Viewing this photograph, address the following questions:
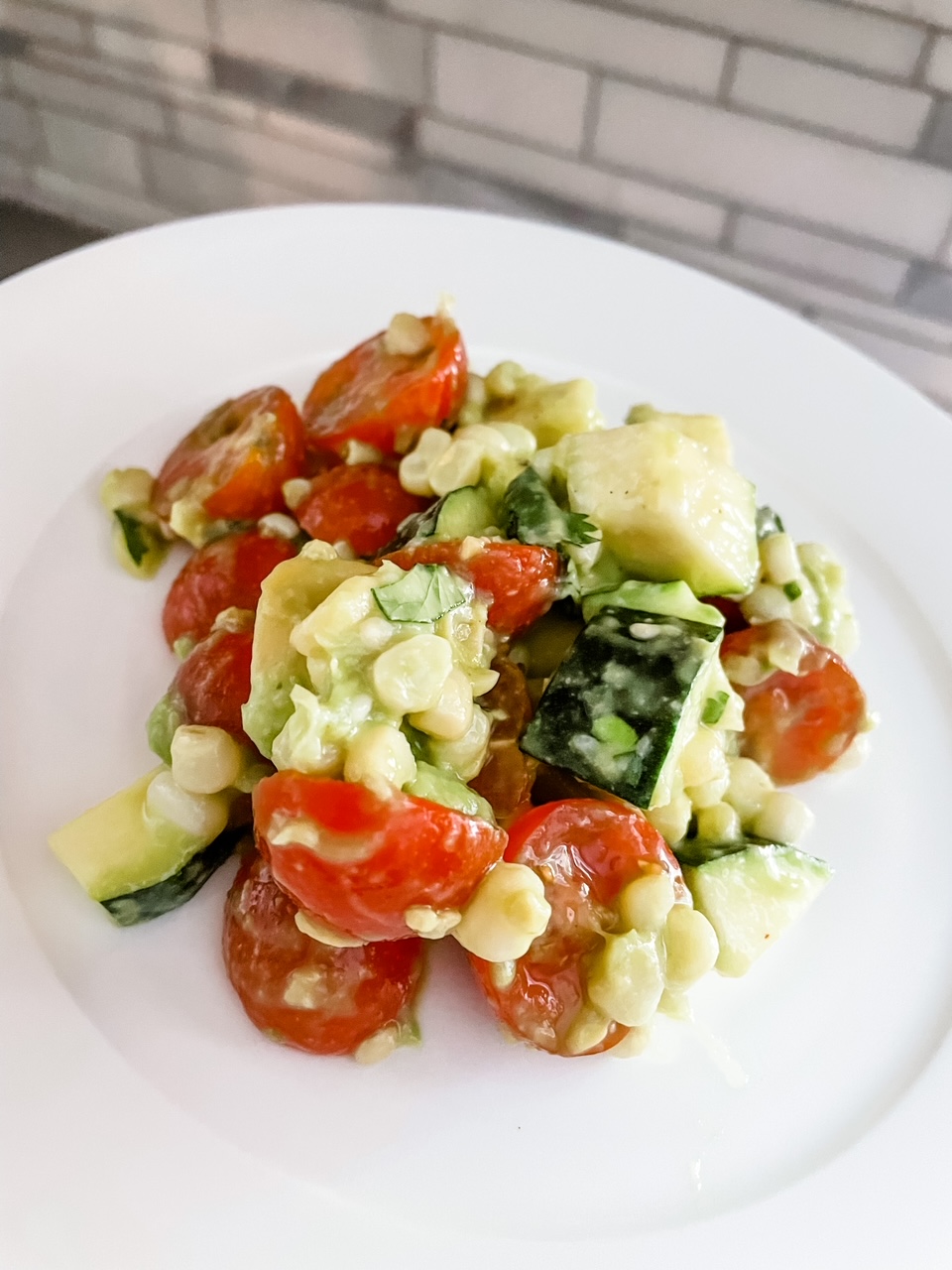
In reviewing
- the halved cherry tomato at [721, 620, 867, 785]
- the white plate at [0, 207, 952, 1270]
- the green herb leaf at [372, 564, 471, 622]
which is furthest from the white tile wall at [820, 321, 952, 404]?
the green herb leaf at [372, 564, 471, 622]

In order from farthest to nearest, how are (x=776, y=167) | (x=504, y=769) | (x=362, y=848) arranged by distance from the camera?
(x=776, y=167)
(x=504, y=769)
(x=362, y=848)

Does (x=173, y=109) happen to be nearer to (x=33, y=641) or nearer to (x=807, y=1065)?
(x=33, y=641)

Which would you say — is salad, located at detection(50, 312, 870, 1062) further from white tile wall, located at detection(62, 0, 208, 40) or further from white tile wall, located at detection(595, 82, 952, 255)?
white tile wall, located at detection(62, 0, 208, 40)

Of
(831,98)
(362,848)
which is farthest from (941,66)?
(362,848)

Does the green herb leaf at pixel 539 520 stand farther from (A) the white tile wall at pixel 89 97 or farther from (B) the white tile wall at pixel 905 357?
(A) the white tile wall at pixel 89 97

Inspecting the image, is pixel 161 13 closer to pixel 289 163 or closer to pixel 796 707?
pixel 289 163
